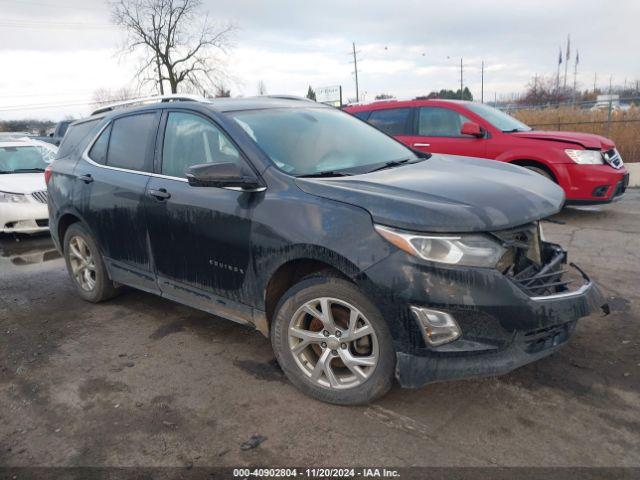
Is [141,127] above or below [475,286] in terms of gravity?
above

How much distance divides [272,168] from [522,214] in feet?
4.75

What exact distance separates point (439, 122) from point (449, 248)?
6.07 metres

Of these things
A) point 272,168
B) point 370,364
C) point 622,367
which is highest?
point 272,168

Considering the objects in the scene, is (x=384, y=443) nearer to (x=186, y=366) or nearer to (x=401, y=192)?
(x=401, y=192)

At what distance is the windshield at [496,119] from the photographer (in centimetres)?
791

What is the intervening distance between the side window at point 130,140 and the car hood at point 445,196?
5.38 ft

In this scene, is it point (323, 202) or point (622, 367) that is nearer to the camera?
point (323, 202)

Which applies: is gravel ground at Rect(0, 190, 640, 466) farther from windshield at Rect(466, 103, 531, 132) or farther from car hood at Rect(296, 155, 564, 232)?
windshield at Rect(466, 103, 531, 132)

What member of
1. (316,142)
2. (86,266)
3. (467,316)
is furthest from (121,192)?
(467,316)

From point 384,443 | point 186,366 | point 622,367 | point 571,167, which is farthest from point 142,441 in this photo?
point 571,167

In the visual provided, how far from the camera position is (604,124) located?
15.2 m

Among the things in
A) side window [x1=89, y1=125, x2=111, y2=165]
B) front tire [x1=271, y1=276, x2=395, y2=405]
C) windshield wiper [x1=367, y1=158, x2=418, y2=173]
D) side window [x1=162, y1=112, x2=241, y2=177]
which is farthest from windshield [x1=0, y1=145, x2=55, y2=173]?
front tire [x1=271, y1=276, x2=395, y2=405]

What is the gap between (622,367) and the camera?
10.7 ft

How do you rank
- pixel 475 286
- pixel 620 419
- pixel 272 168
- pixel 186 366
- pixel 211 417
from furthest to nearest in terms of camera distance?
1. pixel 186 366
2. pixel 272 168
3. pixel 211 417
4. pixel 620 419
5. pixel 475 286
